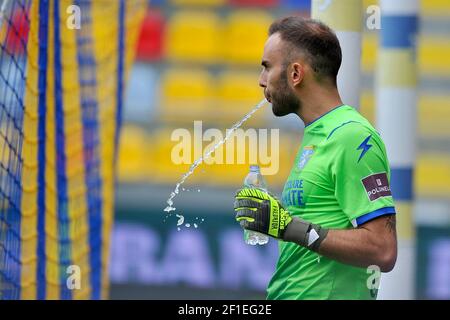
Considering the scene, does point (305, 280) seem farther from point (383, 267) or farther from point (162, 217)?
point (162, 217)

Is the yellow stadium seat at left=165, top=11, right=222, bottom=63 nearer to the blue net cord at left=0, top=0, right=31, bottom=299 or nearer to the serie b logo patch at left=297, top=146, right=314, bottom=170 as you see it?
the blue net cord at left=0, top=0, right=31, bottom=299

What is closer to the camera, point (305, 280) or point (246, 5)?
point (305, 280)

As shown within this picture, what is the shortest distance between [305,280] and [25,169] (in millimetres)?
2191

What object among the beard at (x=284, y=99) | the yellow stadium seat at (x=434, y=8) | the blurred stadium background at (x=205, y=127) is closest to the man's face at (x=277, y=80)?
the beard at (x=284, y=99)

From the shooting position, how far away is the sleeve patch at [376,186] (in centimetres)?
281

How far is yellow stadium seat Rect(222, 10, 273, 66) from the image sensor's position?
11.5 m

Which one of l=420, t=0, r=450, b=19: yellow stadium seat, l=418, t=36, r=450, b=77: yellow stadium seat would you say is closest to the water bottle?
l=420, t=0, r=450, b=19: yellow stadium seat

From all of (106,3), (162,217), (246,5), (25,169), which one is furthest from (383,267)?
(246,5)

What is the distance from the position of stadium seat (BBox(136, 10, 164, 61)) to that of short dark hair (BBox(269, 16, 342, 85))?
8259 millimetres

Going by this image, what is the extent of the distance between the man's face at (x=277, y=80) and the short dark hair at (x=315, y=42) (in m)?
0.04

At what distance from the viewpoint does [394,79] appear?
180 inches

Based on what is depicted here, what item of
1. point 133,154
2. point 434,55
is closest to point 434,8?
point 434,55

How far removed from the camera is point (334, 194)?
114 inches

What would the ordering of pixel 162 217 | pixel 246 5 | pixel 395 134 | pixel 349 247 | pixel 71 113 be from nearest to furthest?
pixel 349 247 < pixel 395 134 < pixel 71 113 < pixel 162 217 < pixel 246 5
